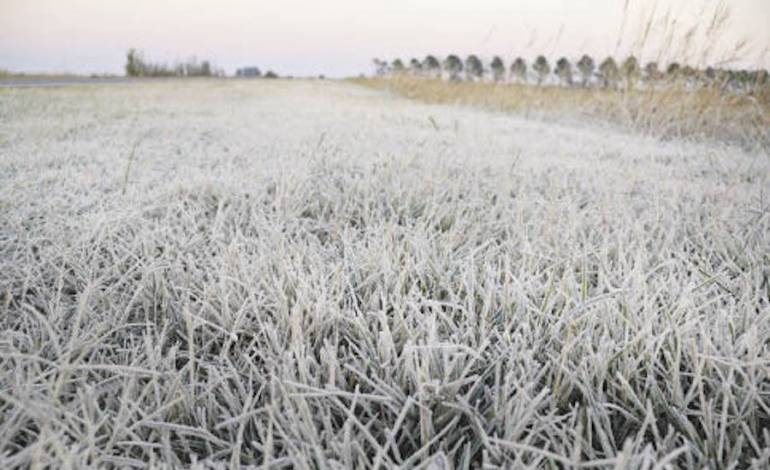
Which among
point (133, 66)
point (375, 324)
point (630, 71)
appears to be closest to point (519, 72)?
point (630, 71)

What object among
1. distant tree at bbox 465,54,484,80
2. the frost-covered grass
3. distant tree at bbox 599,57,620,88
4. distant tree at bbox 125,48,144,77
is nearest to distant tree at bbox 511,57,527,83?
distant tree at bbox 465,54,484,80

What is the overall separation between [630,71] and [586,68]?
5.76 feet

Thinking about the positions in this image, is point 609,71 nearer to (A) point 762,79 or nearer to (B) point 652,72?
(B) point 652,72

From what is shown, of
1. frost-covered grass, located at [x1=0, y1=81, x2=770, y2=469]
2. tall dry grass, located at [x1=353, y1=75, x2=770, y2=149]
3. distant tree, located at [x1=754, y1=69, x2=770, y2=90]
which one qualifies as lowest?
frost-covered grass, located at [x1=0, y1=81, x2=770, y2=469]

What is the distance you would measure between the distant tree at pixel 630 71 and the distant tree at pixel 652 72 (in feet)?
0.33

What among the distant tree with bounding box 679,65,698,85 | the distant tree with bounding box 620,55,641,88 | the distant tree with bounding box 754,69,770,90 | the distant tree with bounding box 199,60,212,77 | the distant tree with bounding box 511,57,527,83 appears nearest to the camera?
the distant tree with bounding box 754,69,770,90

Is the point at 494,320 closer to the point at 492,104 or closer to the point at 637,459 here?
the point at 637,459

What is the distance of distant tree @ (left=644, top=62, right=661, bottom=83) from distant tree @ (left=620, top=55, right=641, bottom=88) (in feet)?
0.33

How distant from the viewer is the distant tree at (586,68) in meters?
5.43

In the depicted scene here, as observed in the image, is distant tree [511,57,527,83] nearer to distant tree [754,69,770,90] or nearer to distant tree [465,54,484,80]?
distant tree [465,54,484,80]

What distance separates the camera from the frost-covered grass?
577mm

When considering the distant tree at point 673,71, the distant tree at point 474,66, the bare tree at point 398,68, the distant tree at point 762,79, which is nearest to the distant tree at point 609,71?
the distant tree at point 673,71

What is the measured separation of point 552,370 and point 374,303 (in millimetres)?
328

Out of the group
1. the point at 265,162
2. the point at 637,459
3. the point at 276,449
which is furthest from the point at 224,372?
the point at 265,162
